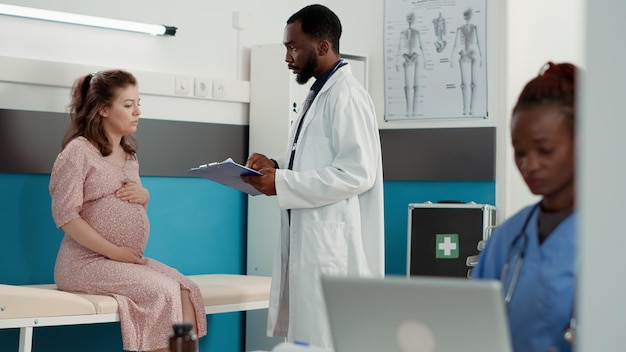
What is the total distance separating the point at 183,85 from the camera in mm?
4449

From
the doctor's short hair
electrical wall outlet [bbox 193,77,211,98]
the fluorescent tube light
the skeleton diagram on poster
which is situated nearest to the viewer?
the doctor's short hair

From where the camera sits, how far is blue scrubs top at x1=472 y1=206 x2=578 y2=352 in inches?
60.2

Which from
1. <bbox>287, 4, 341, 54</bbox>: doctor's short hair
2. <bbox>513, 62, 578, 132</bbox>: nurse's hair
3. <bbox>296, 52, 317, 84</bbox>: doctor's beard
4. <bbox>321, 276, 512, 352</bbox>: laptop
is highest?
<bbox>287, 4, 341, 54</bbox>: doctor's short hair

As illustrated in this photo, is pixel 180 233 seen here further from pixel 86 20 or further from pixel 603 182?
pixel 603 182

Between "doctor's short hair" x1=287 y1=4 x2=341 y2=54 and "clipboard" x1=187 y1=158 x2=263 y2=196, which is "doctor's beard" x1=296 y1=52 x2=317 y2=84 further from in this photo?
"clipboard" x1=187 y1=158 x2=263 y2=196

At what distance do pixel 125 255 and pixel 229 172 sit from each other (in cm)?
68

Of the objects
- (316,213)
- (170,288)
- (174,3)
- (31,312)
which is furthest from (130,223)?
(174,3)

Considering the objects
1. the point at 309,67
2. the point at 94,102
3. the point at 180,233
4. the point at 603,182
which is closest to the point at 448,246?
the point at 180,233

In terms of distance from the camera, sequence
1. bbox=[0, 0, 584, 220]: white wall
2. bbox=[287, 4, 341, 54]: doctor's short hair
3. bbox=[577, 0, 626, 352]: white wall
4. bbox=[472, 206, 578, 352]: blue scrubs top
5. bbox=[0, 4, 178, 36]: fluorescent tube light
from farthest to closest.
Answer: bbox=[0, 0, 584, 220]: white wall → bbox=[0, 4, 178, 36]: fluorescent tube light → bbox=[287, 4, 341, 54]: doctor's short hair → bbox=[472, 206, 578, 352]: blue scrubs top → bbox=[577, 0, 626, 352]: white wall

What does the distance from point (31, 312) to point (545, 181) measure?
2326 mm

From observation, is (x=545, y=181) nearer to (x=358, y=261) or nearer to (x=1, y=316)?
(x=358, y=261)

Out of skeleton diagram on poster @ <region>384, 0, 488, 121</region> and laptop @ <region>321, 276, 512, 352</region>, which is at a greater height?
skeleton diagram on poster @ <region>384, 0, 488, 121</region>

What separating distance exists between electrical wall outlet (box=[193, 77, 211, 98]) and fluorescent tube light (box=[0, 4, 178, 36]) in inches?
10.0

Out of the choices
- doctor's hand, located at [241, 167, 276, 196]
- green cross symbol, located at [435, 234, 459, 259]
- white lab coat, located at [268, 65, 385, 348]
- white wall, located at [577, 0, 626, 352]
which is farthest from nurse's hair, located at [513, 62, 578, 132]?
green cross symbol, located at [435, 234, 459, 259]
